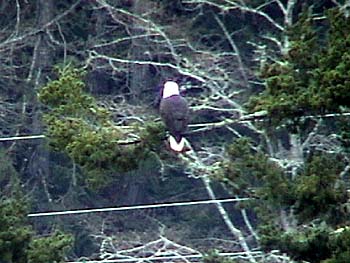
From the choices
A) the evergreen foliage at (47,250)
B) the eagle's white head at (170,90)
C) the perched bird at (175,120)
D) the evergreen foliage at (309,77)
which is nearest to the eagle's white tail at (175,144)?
the perched bird at (175,120)

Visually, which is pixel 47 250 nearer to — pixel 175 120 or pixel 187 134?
pixel 187 134

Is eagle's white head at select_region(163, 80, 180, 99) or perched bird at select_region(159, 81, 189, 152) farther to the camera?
eagle's white head at select_region(163, 80, 180, 99)

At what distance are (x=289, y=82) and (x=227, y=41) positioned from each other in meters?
10.0

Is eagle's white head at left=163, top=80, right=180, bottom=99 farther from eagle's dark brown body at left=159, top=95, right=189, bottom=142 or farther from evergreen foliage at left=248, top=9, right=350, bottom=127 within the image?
evergreen foliage at left=248, top=9, right=350, bottom=127

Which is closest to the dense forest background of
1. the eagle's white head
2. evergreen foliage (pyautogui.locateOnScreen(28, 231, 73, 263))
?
evergreen foliage (pyautogui.locateOnScreen(28, 231, 73, 263))

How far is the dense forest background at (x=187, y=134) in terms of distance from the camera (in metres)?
8.10

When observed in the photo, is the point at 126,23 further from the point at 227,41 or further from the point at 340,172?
the point at 340,172

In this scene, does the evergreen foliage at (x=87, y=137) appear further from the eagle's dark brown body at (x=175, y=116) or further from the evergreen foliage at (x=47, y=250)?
the evergreen foliage at (x=47, y=250)

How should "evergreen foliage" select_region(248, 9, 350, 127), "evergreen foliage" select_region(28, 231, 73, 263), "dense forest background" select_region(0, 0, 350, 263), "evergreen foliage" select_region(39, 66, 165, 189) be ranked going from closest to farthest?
"evergreen foliage" select_region(248, 9, 350, 127), "dense forest background" select_region(0, 0, 350, 263), "evergreen foliage" select_region(39, 66, 165, 189), "evergreen foliage" select_region(28, 231, 73, 263)

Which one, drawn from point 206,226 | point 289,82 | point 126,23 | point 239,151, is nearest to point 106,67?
point 126,23

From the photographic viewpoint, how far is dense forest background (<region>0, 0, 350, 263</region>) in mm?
8102

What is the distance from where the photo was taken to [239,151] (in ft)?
30.0

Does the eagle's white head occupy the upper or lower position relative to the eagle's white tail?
upper

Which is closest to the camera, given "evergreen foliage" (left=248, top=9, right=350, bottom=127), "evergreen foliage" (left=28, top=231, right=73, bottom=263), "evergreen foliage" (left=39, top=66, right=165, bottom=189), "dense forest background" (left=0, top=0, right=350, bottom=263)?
"evergreen foliage" (left=248, top=9, right=350, bottom=127)
